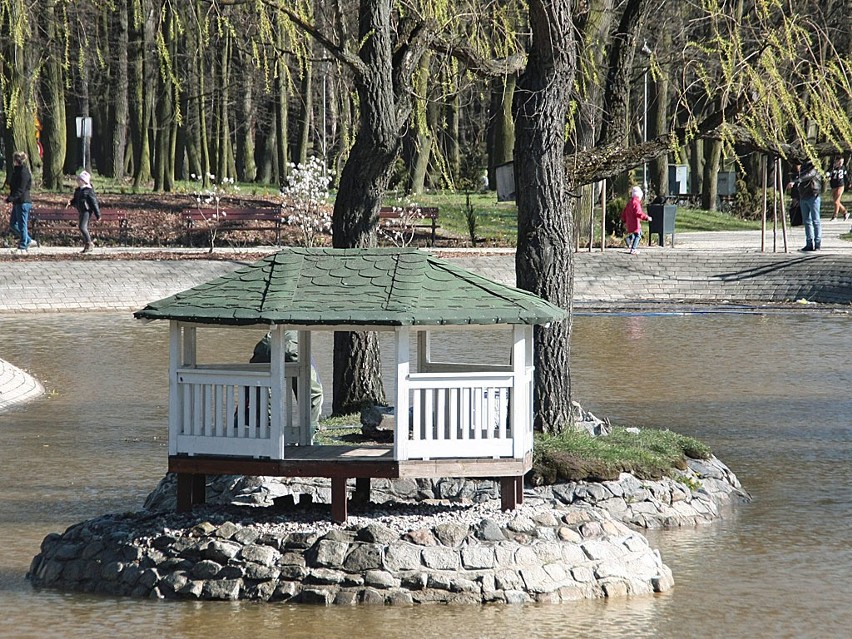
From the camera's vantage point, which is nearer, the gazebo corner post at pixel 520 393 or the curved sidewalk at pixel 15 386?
the gazebo corner post at pixel 520 393

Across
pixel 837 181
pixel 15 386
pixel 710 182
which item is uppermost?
pixel 710 182

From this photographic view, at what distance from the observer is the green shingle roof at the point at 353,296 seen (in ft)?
32.1

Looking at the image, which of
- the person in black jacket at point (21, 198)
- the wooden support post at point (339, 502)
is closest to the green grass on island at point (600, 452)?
the wooden support post at point (339, 502)

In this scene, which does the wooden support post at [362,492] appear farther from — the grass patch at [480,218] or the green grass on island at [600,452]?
the grass patch at [480,218]

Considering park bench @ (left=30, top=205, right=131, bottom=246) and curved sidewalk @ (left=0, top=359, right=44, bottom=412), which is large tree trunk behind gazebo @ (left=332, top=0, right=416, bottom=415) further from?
park bench @ (left=30, top=205, right=131, bottom=246)

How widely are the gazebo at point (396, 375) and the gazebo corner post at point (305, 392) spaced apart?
843 mm

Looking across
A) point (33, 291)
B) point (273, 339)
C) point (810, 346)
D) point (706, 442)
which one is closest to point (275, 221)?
point (33, 291)

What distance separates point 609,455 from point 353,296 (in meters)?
3.43

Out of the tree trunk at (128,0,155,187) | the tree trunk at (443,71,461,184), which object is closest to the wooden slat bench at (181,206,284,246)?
the tree trunk at (443,71,461,184)

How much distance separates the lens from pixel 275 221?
3719 cm

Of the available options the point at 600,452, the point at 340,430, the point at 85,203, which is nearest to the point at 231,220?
the point at 85,203

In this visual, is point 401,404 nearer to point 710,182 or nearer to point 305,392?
point 305,392

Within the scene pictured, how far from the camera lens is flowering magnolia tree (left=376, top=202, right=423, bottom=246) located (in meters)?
35.1

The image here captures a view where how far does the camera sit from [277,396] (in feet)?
32.8
